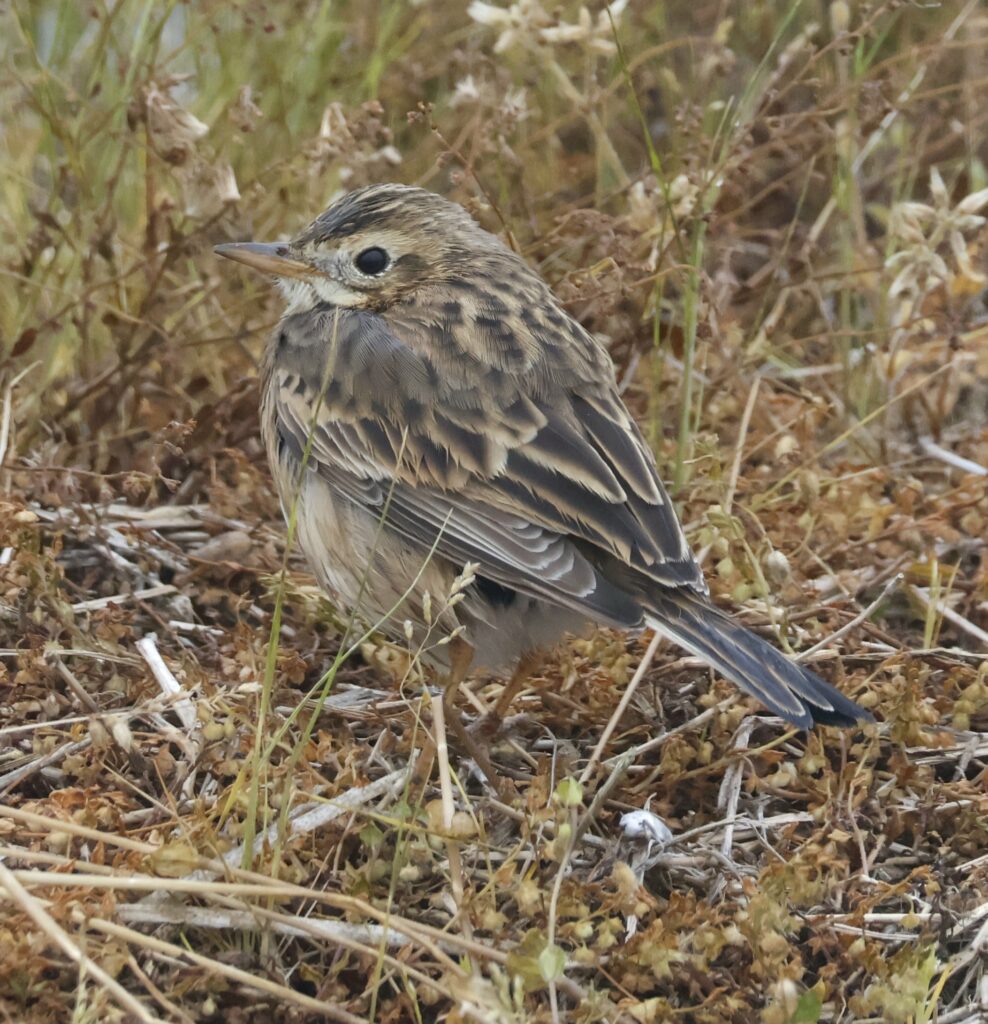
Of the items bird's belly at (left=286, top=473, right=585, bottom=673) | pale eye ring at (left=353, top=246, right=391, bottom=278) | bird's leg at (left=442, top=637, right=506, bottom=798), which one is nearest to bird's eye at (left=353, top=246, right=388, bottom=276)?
pale eye ring at (left=353, top=246, right=391, bottom=278)

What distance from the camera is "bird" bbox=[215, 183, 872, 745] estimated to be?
4.23 meters

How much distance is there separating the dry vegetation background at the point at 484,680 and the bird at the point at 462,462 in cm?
30

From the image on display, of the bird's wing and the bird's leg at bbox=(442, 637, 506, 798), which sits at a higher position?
the bird's wing

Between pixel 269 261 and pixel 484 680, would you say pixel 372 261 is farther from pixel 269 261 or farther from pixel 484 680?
pixel 484 680

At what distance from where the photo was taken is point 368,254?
522 centimetres

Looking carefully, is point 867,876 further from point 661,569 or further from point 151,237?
point 151,237

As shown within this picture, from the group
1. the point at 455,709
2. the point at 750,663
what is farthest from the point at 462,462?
the point at 750,663

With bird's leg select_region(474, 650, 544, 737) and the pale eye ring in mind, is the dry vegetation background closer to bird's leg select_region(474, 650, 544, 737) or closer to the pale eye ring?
bird's leg select_region(474, 650, 544, 737)

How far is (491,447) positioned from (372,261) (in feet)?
3.29

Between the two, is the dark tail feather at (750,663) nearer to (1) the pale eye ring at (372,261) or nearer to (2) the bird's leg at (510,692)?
(2) the bird's leg at (510,692)

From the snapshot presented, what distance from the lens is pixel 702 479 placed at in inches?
219

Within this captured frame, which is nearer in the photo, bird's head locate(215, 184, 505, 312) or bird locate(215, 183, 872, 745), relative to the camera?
bird locate(215, 183, 872, 745)

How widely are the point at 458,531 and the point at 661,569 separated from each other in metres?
0.56

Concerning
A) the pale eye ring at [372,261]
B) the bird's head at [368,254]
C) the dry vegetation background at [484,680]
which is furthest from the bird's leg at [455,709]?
the pale eye ring at [372,261]
